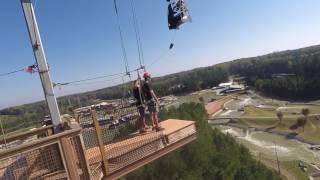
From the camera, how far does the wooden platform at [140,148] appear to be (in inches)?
333

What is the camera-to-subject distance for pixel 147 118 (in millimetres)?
12000

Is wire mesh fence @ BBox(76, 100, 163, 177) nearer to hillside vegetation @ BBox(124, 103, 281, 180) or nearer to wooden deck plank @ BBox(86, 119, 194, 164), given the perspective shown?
wooden deck plank @ BBox(86, 119, 194, 164)

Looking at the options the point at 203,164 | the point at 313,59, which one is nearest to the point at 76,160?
the point at 203,164

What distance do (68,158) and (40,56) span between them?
2579 millimetres

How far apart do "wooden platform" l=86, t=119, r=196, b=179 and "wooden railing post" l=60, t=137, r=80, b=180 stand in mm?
1519

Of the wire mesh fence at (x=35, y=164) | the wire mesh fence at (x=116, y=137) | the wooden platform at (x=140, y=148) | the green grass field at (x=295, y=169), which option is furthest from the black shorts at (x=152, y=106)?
the green grass field at (x=295, y=169)

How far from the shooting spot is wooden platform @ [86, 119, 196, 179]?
27.8ft

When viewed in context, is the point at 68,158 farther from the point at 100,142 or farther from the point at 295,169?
the point at 295,169

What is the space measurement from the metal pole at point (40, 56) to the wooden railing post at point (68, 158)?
1.59 m

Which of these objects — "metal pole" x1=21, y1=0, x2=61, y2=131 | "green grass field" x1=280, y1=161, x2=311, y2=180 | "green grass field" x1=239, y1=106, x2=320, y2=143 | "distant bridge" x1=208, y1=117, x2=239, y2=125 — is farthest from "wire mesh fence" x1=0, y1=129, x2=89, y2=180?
"distant bridge" x1=208, y1=117, x2=239, y2=125

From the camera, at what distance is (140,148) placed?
9.27 meters

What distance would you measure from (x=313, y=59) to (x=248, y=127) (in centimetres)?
9561

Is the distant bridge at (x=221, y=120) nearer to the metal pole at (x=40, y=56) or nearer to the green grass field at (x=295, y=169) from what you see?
the green grass field at (x=295, y=169)

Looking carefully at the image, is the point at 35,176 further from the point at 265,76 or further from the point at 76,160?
the point at 265,76
